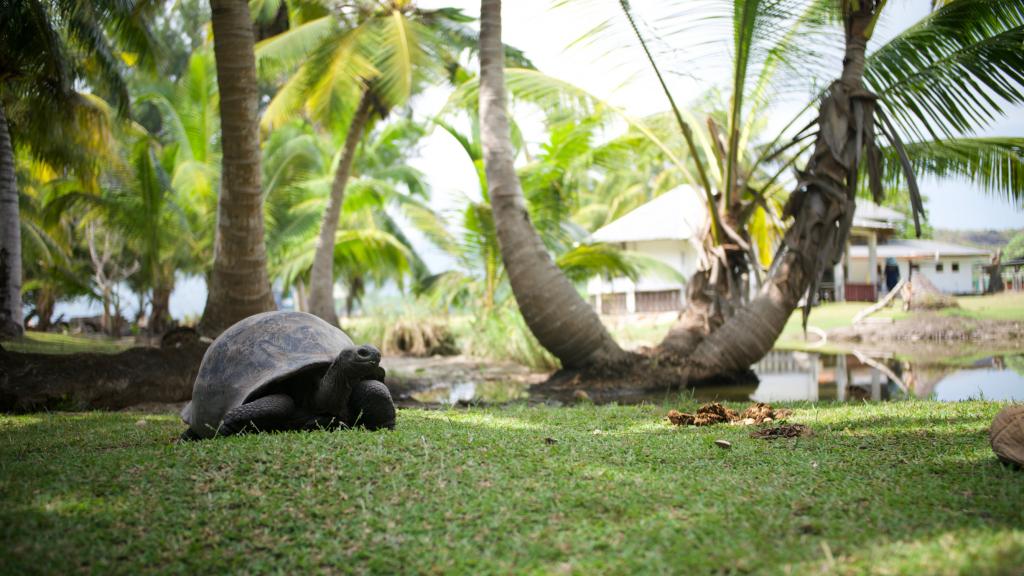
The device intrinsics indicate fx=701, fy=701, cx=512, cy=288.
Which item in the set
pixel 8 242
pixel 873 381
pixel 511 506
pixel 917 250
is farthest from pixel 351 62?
pixel 917 250

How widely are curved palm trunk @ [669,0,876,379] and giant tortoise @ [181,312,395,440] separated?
6225mm

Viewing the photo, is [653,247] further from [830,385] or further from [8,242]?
[8,242]

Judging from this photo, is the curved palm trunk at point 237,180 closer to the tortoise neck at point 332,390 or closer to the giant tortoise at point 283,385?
the giant tortoise at point 283,385

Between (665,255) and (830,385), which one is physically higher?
(665,255)

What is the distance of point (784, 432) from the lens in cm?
461

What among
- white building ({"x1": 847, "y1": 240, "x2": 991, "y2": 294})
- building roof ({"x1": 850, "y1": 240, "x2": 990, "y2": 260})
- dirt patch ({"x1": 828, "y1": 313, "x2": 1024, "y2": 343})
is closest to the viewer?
dirt patch ({"x1": 828, "y1": 313, "x2": 1024, "y2": 343})

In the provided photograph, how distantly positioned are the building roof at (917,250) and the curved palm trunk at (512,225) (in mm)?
24800

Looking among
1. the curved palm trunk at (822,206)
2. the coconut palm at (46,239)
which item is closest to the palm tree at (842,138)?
the curved palm trunk at (822,206)

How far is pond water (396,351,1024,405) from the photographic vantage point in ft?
28.1

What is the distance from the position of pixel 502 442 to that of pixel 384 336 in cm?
1290

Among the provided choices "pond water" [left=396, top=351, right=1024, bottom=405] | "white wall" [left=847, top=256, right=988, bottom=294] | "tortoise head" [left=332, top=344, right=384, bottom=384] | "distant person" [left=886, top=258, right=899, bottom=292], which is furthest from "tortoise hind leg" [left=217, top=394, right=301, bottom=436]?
"white wall" [left=847, top=256, right=988, bottom=294]

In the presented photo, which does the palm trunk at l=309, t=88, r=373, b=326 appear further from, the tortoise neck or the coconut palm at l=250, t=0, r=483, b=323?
the tortoise neck

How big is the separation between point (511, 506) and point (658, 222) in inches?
817

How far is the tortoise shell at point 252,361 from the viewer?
4398mm
